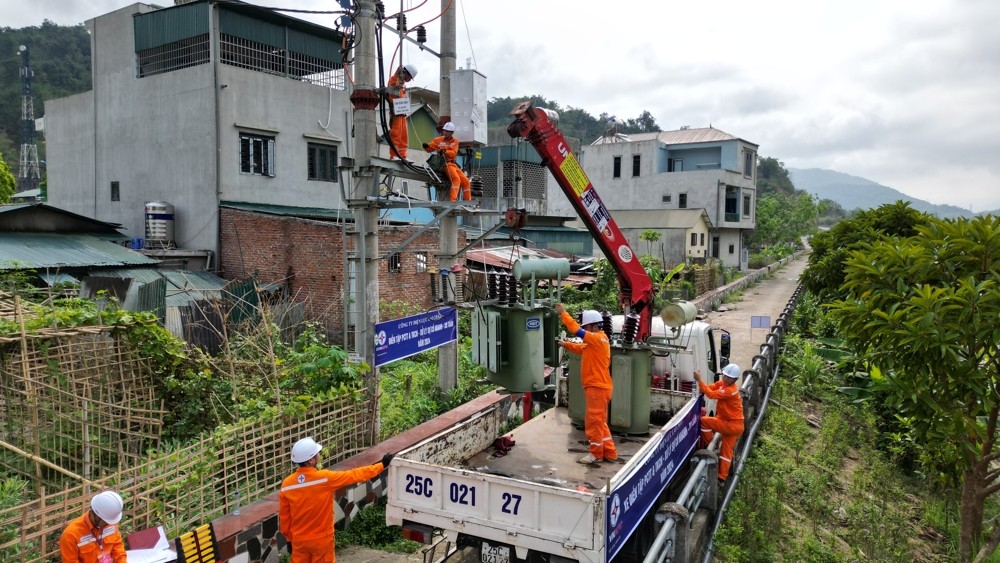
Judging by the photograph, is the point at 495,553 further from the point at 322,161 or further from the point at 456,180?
the point at 322,161

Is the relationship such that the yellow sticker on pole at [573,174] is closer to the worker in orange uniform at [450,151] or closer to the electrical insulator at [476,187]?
the worker in orange uniform at [450,151]

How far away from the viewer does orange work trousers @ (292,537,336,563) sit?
5.82m

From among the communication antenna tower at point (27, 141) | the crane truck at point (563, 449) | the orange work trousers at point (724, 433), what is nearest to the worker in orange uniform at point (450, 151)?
the crane truck at point (563, 449)

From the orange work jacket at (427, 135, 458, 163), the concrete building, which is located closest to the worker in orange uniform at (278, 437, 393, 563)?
the orange work jacket at (427, 135, 458, 163)

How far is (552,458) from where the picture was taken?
25.6ft

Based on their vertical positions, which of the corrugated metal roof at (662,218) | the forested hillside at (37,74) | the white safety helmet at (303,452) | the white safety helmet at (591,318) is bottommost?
the white safety helmet at (303,452)

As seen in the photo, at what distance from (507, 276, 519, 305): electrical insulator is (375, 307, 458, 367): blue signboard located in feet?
4.02

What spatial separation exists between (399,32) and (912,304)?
7.15 meters

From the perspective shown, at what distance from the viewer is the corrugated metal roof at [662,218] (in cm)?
4059

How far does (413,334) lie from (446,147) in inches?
109

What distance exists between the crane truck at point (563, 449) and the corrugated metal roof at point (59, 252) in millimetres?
11133

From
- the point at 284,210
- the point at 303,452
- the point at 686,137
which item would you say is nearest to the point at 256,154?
the point at 284,210

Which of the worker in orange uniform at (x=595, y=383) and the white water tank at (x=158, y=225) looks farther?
the white water tank at (x=158, y=225)

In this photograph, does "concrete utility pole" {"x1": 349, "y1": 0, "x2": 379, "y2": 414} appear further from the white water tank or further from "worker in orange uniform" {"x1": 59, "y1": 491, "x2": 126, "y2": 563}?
the white water tank
